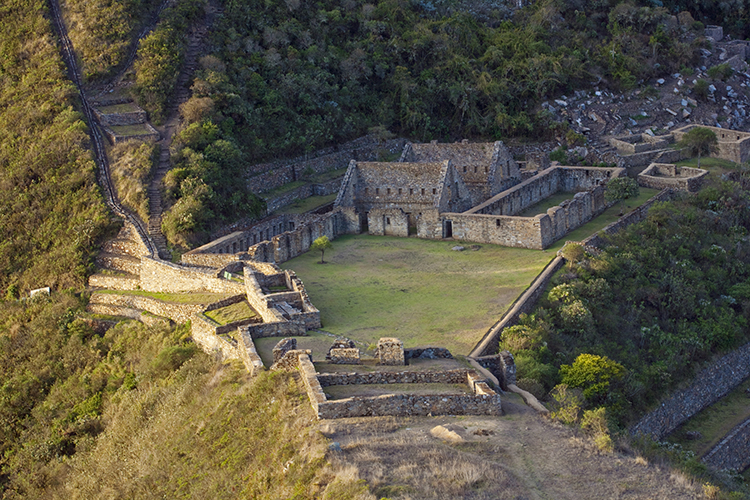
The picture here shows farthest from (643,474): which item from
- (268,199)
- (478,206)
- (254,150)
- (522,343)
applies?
(254,150)

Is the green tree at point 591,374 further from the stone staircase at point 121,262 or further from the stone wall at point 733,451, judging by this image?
the stone staircase at point 121,262

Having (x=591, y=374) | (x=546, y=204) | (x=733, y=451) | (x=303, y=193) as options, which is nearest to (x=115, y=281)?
(x=303, y=193)

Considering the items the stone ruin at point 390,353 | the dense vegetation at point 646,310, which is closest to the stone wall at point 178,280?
the dense vegetation at point 646,310

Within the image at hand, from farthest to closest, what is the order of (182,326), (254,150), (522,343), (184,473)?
(254,150), (182,326), (522,343), (184,473)

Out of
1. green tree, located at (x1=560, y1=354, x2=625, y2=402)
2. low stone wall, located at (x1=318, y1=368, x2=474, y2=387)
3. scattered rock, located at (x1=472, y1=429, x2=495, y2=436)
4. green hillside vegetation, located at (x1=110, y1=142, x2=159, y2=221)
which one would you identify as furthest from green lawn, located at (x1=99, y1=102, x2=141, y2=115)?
scattered rock, located at (x1=472, y1=429, x2=495, y2=436)

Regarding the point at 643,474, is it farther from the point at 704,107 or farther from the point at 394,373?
the point at 704,107

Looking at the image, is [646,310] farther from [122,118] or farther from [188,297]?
[122,118]
